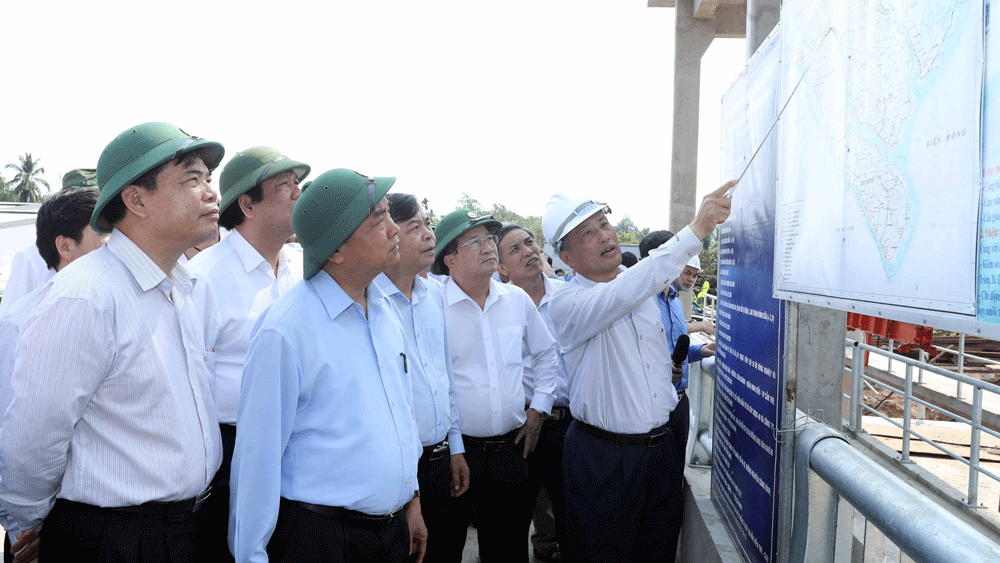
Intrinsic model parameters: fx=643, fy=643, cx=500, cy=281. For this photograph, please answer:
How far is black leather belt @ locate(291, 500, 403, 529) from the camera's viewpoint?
2.12 m

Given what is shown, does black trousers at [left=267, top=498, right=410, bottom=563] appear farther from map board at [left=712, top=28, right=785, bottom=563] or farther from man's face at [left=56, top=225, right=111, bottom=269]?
man's face at [left=56, top=225, right=111, bottom=269]

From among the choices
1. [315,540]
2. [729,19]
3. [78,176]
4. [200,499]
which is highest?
[729,19]

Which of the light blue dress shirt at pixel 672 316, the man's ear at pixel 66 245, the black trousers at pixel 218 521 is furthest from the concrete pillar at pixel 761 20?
the man's ear at pixel 66 245

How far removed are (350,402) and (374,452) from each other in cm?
19

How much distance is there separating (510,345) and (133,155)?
235cm

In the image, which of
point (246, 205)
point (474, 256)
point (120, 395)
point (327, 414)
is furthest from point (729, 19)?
point (120, 395)

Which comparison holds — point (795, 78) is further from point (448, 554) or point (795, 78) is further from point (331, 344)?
point (448, 554)

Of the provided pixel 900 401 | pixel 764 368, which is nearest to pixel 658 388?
pixel 764 368

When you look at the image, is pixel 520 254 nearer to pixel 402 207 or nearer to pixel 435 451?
pixel 402 207

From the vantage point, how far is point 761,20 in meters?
3.45

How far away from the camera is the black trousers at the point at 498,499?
3.70 meters

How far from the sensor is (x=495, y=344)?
3.91m

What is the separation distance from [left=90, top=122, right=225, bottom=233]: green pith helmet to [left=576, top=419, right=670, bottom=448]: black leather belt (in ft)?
7.45

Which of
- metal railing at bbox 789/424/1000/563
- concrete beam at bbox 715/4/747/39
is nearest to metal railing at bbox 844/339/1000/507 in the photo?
metal railing at bbox 789/424/1000/563
